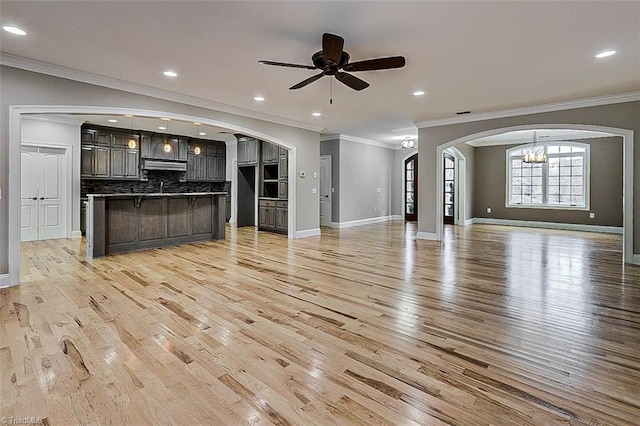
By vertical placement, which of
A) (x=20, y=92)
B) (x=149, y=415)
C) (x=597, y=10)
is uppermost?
(x=597, y=10)

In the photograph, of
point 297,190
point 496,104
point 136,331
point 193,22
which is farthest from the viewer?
point 297,190

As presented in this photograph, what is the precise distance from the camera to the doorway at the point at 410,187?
12.0 m

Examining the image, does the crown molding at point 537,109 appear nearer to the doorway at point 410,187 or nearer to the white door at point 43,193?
the doorway at point 410,187

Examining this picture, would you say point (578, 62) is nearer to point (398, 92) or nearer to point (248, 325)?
point (398, 92)

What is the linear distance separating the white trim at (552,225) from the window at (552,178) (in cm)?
51

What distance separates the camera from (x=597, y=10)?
9.23ft

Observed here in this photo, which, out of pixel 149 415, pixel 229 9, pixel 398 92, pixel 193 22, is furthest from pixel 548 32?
pixel 149 415

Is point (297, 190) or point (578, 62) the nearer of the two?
point (578, 62)

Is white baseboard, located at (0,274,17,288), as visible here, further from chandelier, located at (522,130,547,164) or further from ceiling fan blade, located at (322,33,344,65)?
chandelier, located at (522,130,547,164)

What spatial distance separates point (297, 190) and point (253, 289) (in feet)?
14.0

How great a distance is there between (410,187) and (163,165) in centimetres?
824

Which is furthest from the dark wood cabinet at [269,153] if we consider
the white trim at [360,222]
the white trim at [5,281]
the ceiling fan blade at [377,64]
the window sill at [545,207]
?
the window sill at [545,207]

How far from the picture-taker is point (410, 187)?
476 inches

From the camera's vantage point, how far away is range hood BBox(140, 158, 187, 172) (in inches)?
370
